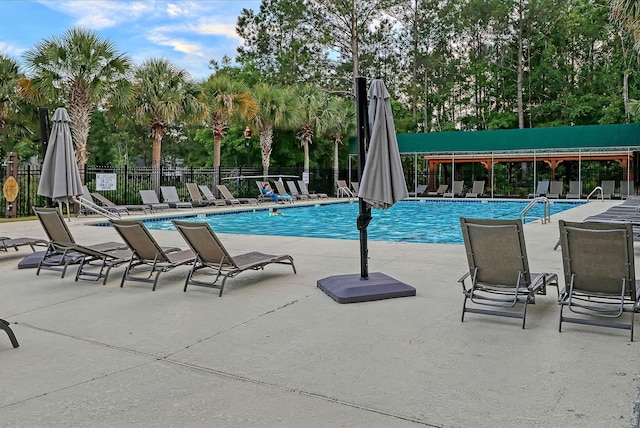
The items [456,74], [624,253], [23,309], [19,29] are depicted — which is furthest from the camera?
[456,74]

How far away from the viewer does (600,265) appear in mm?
4270

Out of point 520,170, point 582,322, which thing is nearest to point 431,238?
point 582,322

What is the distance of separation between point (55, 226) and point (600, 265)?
6368 mm

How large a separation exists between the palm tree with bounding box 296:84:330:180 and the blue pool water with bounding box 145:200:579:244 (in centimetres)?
633

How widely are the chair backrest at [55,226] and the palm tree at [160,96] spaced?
45.5ft

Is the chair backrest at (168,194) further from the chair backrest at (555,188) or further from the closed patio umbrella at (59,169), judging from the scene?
the chair backrest at (555,188)

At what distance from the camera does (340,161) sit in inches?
1444

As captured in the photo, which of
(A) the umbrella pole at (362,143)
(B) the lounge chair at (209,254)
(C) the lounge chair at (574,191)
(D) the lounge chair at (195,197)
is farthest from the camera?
(C) the lounge chair at (574,191)

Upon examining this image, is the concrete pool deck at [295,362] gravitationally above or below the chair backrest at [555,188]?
below

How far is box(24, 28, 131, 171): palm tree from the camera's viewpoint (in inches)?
651

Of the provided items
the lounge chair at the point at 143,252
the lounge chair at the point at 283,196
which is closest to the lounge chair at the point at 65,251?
the lounge chair at the point at 143,252

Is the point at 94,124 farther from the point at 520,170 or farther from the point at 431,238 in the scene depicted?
the point at 431,238

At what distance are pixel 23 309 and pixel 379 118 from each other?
4.00 m

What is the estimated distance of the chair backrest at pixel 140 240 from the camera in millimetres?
6165
